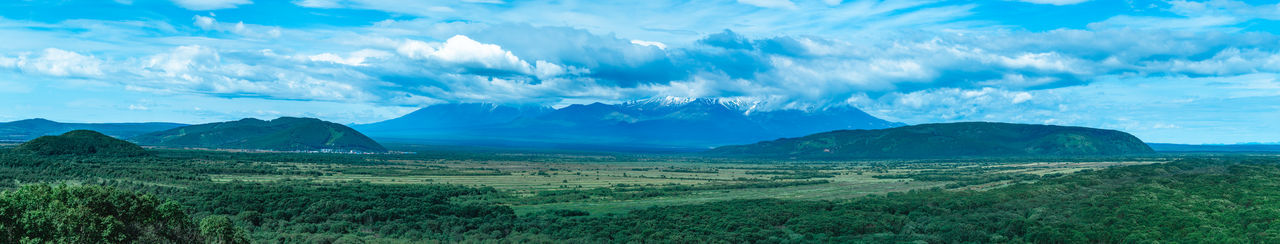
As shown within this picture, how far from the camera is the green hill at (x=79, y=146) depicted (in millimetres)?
159250

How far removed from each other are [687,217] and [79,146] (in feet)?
506

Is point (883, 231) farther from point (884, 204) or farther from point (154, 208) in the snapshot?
point (154, 208)

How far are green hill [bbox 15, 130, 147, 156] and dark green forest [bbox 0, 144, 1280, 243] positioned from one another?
193 feet

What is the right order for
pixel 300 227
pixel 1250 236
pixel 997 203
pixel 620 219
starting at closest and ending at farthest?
1. pixel 1250 236
2. pixel 300 227
3. pixel 620 219
4. pixel 997 203

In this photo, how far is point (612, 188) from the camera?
13750cm

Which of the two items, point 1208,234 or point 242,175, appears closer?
point 1208,234

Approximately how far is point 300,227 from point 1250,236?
7592cm

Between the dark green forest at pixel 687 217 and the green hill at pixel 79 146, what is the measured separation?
5875 cm

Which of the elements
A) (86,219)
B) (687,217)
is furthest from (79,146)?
(86,219)

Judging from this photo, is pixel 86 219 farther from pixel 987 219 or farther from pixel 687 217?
pixel 987 219

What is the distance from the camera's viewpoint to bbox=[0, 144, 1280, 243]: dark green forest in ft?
138

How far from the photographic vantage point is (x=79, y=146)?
554ft

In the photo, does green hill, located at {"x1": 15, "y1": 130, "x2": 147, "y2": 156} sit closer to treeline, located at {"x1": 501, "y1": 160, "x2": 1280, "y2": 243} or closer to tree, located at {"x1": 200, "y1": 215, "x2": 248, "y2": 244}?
treeline, located at {"x1": 501, "y1": 160, "x2": 1280, "y2": 243}

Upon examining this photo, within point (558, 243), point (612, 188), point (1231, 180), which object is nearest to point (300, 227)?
point (558, 243)
